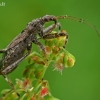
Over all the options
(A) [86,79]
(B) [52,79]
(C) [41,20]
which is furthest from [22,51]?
(A) [86,79]

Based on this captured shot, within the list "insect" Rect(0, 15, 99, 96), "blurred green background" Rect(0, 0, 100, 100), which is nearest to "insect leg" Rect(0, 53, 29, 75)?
"insect" Rect(0, 15, 99, 96)

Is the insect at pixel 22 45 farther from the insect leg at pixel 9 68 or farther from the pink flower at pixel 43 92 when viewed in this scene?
the pink flower at pixel 43 92

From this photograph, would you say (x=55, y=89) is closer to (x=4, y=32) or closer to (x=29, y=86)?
(x=4, y=32)

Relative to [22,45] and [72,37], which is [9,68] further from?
[72,37]

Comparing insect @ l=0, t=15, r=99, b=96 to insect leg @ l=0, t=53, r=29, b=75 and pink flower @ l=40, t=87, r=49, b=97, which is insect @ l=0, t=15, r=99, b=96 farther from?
pink flower @ l=40, t=87, r=49, b=97

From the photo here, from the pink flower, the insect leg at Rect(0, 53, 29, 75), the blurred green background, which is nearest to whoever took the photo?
the pink flower

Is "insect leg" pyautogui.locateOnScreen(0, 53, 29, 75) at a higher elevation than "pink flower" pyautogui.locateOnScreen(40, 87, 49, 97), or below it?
higher

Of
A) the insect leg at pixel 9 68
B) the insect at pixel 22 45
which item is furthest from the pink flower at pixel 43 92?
the insect leg at pixel 9 68
